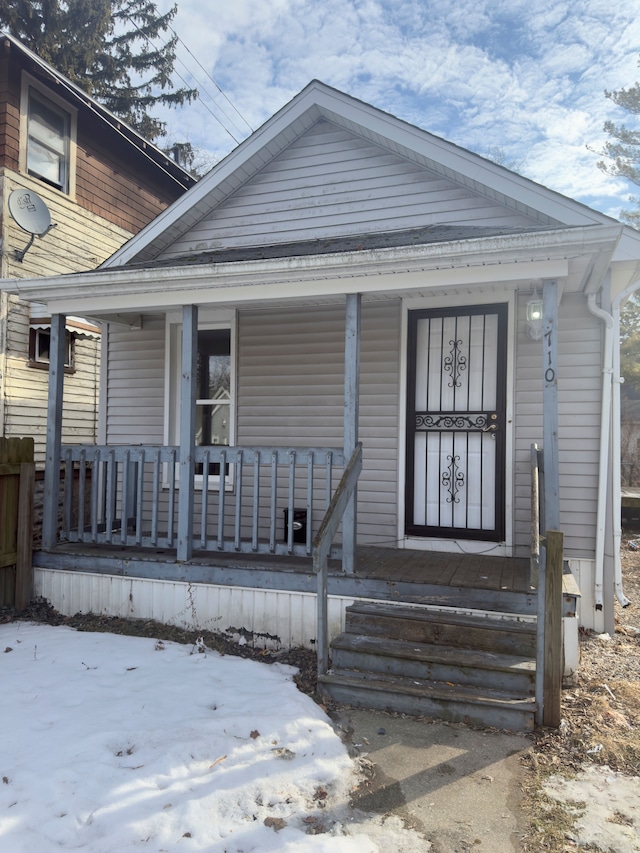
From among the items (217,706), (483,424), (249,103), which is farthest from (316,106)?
(249,103)

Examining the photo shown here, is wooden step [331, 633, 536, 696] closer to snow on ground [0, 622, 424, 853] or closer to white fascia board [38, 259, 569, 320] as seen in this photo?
snow on ground [0, 622, 424, 853]

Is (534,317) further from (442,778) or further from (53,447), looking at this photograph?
(53,447)

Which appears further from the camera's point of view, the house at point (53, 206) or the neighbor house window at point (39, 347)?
the neighbor house window at point (39, 347)

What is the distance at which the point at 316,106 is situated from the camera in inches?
242

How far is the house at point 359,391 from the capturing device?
4.41 m

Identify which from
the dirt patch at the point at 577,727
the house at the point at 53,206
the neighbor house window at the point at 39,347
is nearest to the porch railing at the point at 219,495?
the dirt patch at the point at 577,727

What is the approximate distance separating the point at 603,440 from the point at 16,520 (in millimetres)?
5372

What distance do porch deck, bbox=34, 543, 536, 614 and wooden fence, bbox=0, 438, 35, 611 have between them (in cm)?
19

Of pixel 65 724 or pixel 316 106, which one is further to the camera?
pixel 316 106

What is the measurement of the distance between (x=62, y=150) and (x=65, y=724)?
929cm

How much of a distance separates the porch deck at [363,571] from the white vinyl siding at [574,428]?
57 centimetres

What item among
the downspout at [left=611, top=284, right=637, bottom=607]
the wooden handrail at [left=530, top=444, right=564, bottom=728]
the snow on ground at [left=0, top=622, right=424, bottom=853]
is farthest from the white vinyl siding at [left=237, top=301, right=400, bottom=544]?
the wooden handrail at [left=530, top=444, right=564, bottom=728]

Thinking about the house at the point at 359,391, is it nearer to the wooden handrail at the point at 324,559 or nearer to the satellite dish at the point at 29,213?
the wooden handrail at the point at 324,559

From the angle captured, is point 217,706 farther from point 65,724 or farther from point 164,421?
point 164,421
